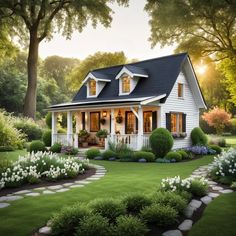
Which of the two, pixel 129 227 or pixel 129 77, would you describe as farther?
pixel 129 77

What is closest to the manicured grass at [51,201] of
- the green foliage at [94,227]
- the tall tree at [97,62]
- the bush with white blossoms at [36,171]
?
the green foliage at [94,227]

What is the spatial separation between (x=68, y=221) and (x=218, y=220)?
2.77 metres

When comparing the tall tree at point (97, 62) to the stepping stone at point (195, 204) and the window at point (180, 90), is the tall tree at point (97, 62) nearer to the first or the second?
the window at point (180, 90)

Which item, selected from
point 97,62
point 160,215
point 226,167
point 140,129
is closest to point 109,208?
point 160,215

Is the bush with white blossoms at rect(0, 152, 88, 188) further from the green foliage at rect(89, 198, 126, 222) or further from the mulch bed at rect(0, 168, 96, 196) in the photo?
the green foliage at rect(89, 198, 126, 222)

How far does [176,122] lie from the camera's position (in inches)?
838

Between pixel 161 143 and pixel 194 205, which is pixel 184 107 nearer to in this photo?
pixel 161 143

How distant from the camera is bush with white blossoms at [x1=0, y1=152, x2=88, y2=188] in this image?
28.7 feet

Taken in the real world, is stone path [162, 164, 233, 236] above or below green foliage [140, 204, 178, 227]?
below

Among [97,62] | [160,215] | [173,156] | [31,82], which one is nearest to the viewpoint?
[160,215]

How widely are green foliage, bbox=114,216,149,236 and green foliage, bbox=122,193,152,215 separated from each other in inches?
34.0

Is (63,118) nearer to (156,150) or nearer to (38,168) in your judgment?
(156,150)

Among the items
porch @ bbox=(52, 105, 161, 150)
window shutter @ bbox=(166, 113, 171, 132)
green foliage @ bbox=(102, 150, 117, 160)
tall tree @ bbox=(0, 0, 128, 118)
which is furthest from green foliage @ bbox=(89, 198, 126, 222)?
tall tree @ bbox=(0, 0, 128, 118)

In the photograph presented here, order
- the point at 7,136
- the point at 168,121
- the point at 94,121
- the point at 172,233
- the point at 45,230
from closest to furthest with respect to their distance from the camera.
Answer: the point at 172,233
the point at 45,230
the point at 7,136
the point at 168,121
the point at 94,121
